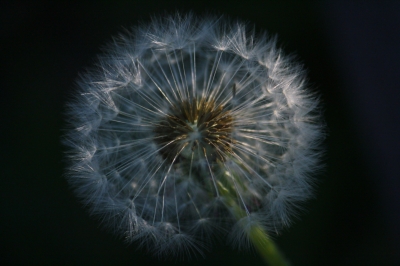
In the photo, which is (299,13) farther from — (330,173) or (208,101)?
(208,101)

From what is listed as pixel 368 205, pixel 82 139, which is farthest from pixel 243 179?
pixel 368 205

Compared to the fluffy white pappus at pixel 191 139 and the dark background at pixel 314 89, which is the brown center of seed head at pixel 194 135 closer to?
the fluffy white pappus at pixel 191 139

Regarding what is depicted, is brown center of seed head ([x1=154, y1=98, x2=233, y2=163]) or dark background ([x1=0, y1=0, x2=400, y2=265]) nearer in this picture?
brown center of seed head ([x1=154, y1=98, x2=233, y2=163])

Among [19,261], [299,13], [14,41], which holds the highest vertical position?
[14,41]

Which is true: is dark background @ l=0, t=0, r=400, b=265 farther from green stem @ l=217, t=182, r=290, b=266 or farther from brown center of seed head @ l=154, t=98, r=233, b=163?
brown center of seed head @ l=154, t=98, r=233, b=163

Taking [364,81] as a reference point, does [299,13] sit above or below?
above

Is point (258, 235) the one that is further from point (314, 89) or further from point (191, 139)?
point (314, 89)

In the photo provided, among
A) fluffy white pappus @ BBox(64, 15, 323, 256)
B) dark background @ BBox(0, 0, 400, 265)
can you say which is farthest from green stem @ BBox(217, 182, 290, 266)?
dark background @ BBox(0, 0, 400, 265)
